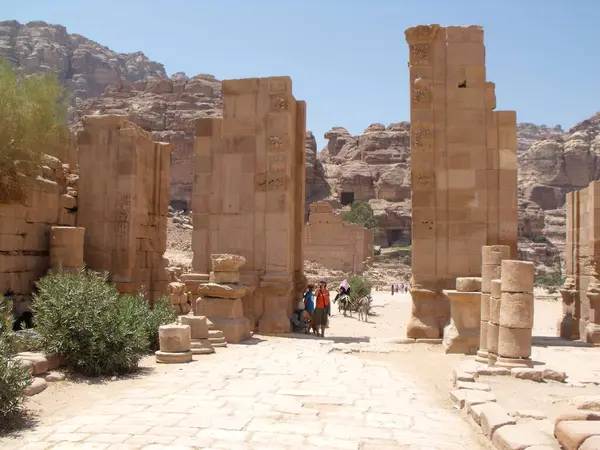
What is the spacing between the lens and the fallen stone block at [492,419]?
5.59 meters

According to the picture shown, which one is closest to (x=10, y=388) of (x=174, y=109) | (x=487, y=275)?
(x=487, y=275)

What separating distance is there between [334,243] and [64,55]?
311 feet

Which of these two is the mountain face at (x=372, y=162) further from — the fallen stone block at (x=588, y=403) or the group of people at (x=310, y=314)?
the fallen stone block at (x=588, y=403)

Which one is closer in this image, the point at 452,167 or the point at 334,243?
the point at 452,167

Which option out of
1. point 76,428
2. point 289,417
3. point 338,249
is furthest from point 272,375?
point 338,249

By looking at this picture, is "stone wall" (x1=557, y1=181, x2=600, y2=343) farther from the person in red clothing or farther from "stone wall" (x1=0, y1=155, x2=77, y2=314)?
"stone wall" (x1=0, y1=155, x2=77, y2=314)

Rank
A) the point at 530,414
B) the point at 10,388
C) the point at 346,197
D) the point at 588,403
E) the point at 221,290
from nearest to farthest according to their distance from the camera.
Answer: the point at 10,388, the point at 530,414, the point at 588,403, the point at 221,290, the point at 346,197

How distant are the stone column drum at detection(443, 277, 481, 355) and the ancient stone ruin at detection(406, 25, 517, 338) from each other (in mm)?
942

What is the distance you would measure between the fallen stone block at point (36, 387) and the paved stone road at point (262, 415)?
2.60ft

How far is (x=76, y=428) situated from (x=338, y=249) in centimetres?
4002

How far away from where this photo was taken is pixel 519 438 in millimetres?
5152

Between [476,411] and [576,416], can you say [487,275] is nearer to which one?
[476,411]

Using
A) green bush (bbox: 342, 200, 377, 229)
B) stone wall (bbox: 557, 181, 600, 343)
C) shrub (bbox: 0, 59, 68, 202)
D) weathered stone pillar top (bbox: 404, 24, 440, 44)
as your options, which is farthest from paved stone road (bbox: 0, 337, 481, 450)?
green bush (bbox: 342, 200, 377, 229)

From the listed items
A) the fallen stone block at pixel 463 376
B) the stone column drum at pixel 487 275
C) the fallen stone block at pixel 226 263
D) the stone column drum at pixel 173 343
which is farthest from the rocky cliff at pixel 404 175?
the stone column drum at pixel 173 343
